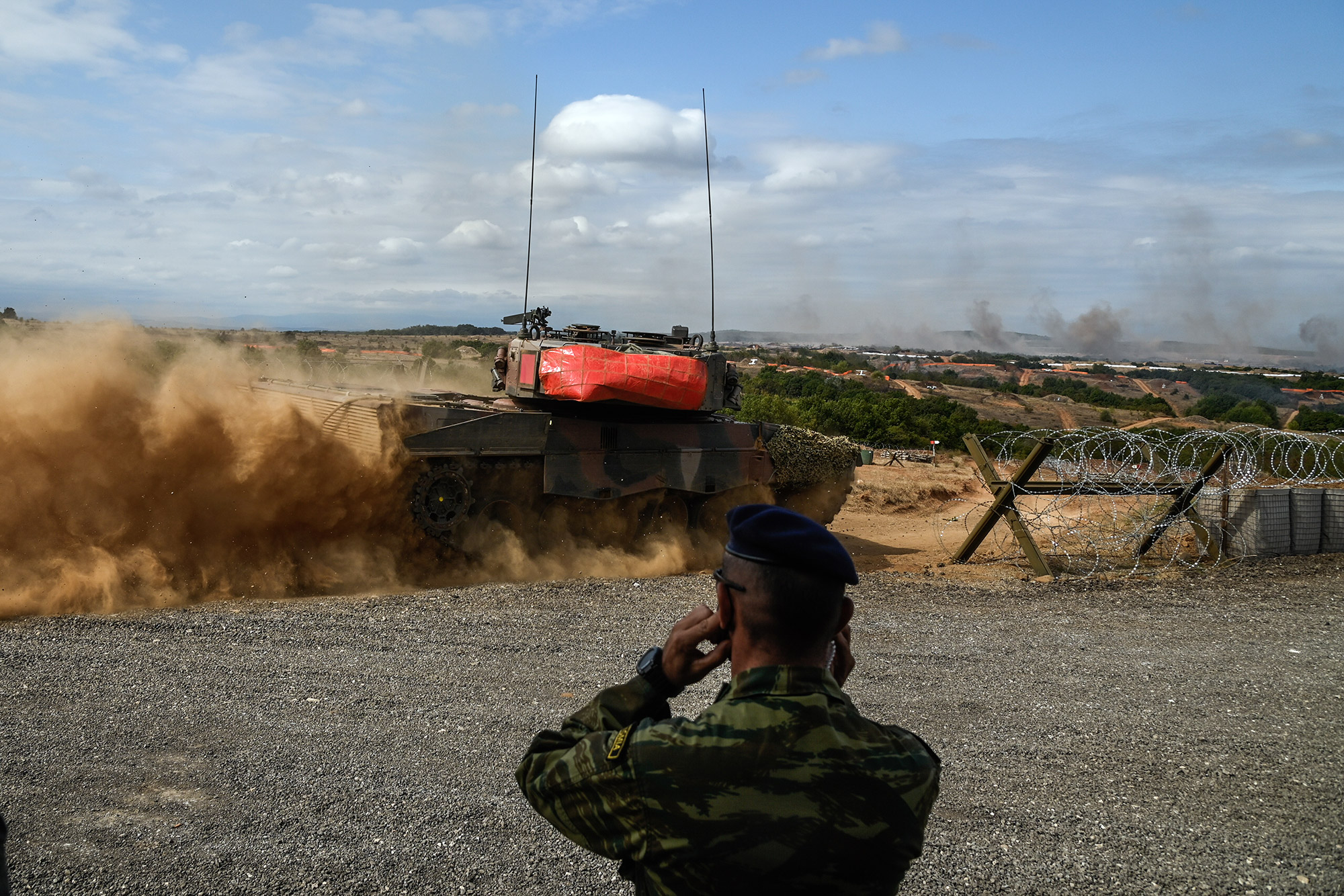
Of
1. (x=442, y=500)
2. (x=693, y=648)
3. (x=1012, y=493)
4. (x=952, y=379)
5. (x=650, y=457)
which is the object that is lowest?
(x=442, y=500)

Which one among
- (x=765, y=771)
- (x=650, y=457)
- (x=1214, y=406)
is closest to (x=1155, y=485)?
(x=650, y=457)

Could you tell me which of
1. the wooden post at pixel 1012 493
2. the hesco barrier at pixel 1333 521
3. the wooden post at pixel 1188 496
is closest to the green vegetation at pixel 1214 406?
the hesco barrier at pixel 1333 521

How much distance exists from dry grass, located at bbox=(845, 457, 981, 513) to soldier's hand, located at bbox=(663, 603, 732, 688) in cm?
1640

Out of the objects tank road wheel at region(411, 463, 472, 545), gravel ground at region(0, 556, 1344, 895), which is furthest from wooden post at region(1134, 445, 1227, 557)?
tank road wheel at region(411, 463, 472, 545)

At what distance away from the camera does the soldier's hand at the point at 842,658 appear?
2266mm

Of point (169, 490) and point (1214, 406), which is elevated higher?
point (1214, 406)

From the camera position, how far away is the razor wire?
1124cm

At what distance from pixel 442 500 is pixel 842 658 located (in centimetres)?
913

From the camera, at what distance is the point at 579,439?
40.0 feet

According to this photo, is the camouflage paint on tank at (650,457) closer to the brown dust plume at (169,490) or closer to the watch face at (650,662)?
the brown dust plume at (169,490)

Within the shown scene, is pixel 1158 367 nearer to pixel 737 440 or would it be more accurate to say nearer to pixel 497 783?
pixel 737 440

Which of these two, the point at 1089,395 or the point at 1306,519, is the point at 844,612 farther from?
the point at 1089,395

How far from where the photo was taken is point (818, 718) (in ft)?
6.32

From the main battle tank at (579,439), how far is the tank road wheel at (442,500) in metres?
0.01
